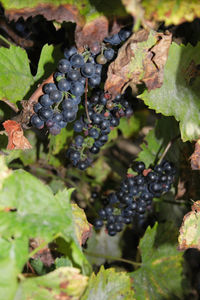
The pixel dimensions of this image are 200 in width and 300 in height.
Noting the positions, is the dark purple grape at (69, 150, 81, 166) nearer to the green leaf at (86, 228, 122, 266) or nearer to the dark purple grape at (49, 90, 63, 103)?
the dark purple grape at (49, 90, 63, 103)

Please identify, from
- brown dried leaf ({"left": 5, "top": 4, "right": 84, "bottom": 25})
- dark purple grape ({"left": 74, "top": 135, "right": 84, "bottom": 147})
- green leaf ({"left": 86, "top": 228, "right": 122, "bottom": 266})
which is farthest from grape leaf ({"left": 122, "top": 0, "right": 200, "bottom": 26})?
green leaf ({"left": 86, "top": 228, "right": 122, "bottom": 266})

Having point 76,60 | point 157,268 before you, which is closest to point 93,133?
point 76,60

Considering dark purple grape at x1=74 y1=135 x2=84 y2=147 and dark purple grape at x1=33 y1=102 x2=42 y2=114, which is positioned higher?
dark purple grape at x1=33 y1=102 x2=42 y2=114

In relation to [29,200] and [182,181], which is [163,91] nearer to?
[182,181]

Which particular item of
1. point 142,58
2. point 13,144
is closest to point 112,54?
point 142,58

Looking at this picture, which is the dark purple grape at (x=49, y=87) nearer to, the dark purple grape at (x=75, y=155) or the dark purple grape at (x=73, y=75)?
the dark purple grape at (x=73, y=75)

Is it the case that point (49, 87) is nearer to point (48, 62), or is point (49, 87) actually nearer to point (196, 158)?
A: point (48, 62)
